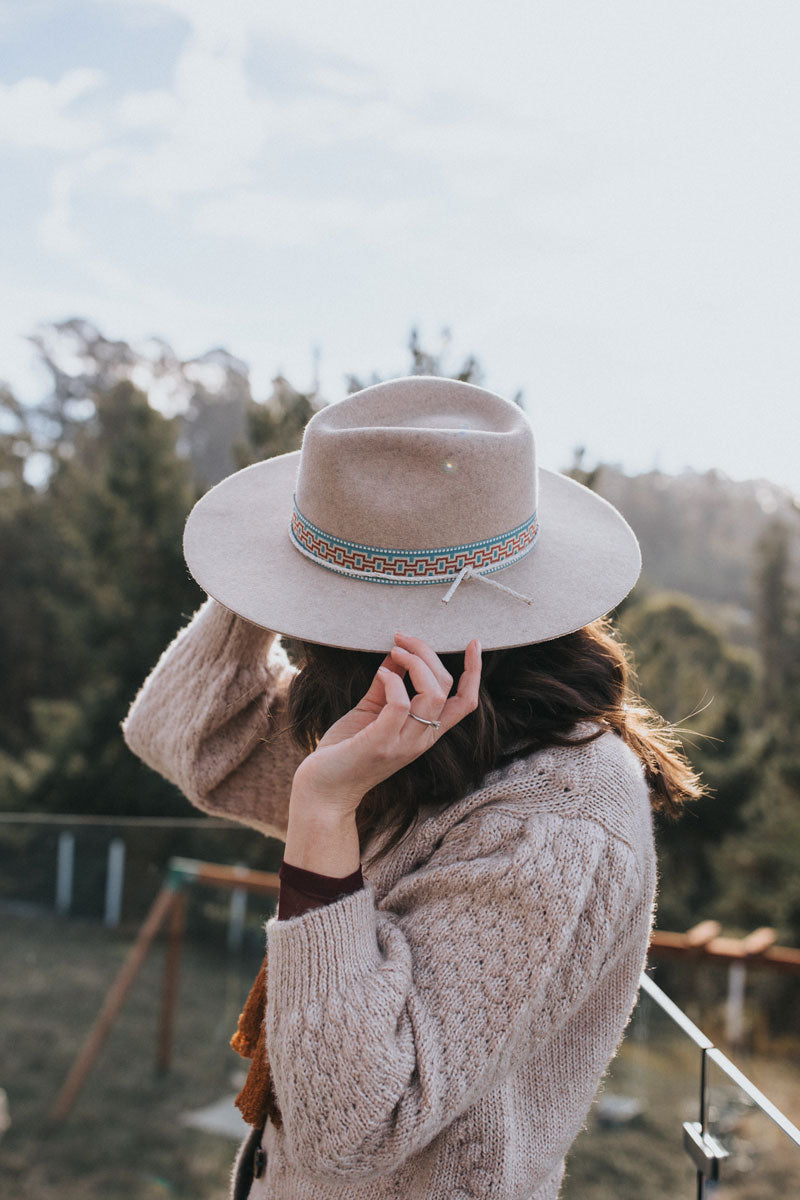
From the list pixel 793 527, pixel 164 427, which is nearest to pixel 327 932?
pixel 164 427

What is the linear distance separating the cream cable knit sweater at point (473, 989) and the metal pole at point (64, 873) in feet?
9.22

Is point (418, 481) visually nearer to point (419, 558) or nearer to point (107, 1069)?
point (419, 558)

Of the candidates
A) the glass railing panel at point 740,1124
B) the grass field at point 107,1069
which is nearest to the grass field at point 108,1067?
the grass field at point 107,1069

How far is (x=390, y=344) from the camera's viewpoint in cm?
571

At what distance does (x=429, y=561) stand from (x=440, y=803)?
268 millimetres

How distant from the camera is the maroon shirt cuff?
3.08 feet

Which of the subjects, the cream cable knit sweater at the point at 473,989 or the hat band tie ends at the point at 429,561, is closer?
the cream cable knit sweater at the point at 473,989

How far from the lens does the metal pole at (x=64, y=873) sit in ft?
11.9

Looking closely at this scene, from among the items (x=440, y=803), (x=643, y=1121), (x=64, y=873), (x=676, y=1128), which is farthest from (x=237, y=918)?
(x=440, y=803)

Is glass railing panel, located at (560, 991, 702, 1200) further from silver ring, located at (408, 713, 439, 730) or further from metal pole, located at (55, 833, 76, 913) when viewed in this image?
metal pole, located at (55, 833, 76, 913)

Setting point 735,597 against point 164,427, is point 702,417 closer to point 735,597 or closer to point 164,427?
point 735,597

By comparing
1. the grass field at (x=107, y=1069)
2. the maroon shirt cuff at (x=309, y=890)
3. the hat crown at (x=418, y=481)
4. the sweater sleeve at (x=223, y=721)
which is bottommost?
the grass field at (x=107, y=1069)

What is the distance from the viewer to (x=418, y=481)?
39.8 inches

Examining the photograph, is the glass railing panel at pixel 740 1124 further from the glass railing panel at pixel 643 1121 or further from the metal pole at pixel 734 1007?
the metal pole at pixel 734 1007
